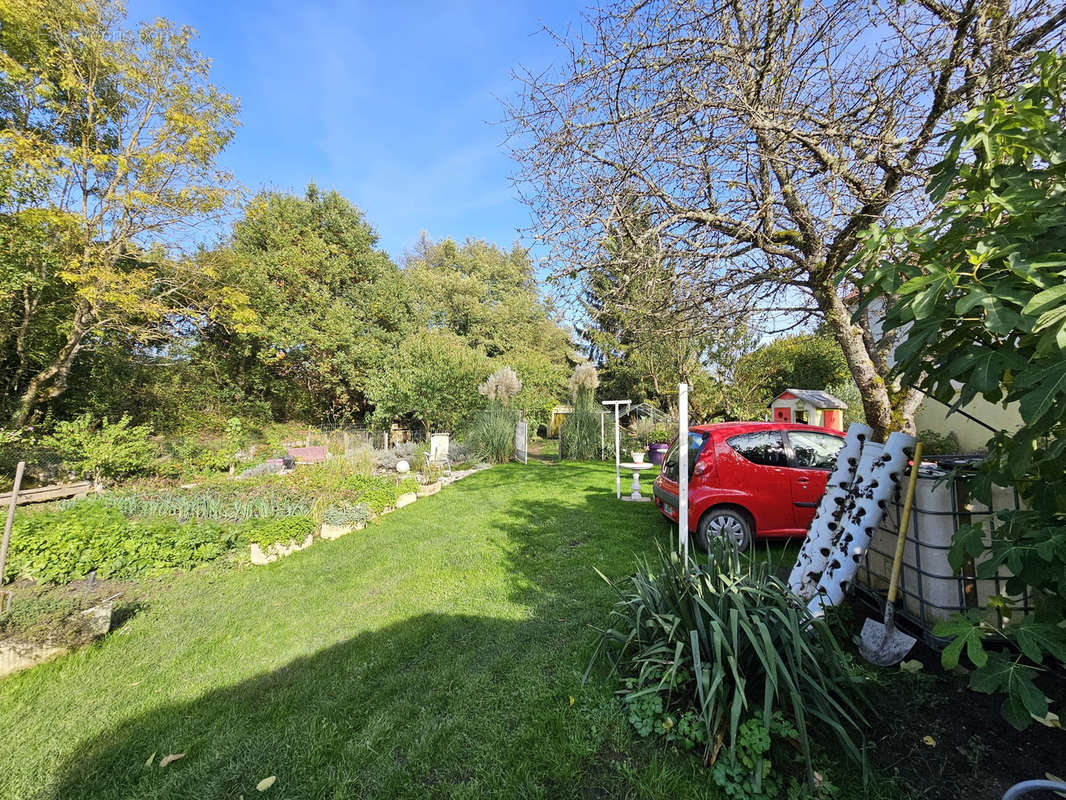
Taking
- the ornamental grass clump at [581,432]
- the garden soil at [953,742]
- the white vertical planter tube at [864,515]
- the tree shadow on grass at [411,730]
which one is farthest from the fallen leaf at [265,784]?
the ornamental grass clump at [581,432]

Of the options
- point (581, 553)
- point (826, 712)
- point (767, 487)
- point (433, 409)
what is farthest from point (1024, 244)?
point (433, 409)

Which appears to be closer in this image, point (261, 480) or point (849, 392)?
point (261, 480)

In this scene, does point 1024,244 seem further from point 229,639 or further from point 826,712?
point 229,639

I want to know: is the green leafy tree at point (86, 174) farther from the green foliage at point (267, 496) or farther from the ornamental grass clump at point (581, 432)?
the ornamental grass clump at point (581, 432)

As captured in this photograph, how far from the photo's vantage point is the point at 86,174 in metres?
8.98

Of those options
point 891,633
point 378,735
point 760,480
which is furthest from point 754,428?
point 378,735

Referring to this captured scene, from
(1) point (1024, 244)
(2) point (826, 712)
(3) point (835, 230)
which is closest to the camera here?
(1) point (1024, 244)

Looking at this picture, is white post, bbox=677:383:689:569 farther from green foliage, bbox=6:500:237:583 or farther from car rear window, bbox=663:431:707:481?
green foliage, bbox=6:500:237:583

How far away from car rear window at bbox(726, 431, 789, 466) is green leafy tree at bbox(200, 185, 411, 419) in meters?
13.6

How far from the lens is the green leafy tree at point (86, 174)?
795 cm

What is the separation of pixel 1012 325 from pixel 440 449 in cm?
1121

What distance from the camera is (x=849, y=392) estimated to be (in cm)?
1353

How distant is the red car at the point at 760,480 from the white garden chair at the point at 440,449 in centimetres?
768

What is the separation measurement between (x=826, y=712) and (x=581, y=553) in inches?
116
